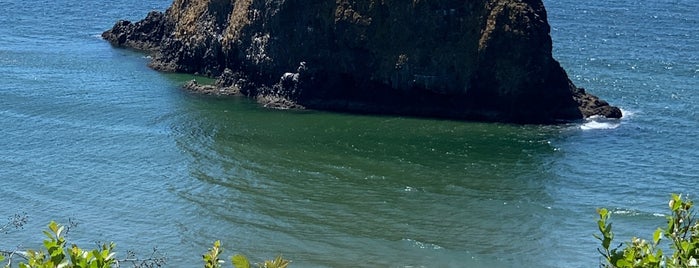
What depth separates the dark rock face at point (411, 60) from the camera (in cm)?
6750

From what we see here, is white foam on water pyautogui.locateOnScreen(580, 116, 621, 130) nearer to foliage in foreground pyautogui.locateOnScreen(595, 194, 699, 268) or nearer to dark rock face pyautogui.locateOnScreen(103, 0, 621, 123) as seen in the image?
dark rock face pyautogui.locateOnScreen(103, 0, 621, 123)

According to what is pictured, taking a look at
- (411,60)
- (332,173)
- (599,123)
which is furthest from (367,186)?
(599,123)

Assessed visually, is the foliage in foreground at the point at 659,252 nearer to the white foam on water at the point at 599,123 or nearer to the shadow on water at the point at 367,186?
the shadow on water at the point at 367,186

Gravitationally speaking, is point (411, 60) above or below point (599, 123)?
above

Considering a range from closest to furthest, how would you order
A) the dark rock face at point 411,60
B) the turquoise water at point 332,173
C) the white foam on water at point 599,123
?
the turquoise water at point 332,173 → the white foam on water at point 599,123 → the dark rock face at point 411,60

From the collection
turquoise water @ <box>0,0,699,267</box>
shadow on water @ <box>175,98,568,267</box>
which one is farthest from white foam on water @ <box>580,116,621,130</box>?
shadow on water @ <box>175,98,568,267</box>

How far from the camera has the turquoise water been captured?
44875 mm

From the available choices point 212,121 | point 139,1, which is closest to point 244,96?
point 212,121

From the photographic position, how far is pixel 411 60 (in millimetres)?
69250

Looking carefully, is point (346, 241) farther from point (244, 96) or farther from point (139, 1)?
point (139, 1)

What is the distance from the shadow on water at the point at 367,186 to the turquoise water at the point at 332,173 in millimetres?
140

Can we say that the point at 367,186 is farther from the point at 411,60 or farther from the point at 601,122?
the point at 601,122

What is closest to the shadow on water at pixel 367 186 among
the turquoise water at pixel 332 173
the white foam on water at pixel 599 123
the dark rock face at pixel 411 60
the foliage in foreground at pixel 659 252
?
the turquoise water at pixel 332 173

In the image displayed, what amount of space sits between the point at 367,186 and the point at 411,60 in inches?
709
